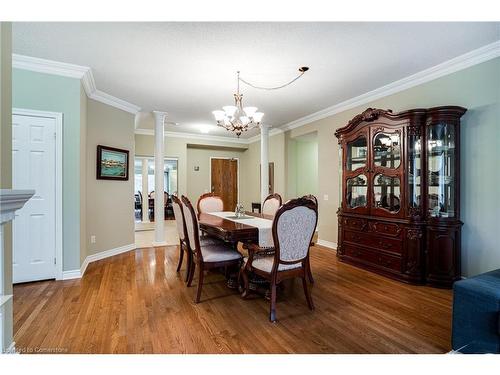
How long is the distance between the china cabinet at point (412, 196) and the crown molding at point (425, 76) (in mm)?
573

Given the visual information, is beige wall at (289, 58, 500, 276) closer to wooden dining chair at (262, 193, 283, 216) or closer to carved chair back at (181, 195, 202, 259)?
wooden dining chair at (262, 193, 283, 216)

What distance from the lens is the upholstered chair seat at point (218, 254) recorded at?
2686mm

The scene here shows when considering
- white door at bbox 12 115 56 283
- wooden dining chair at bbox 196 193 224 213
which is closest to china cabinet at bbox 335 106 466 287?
wooden dining chair at bbox 196 193 224 213

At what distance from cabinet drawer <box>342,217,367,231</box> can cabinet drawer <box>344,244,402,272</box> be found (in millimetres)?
289

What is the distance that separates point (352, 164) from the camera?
13.1ft

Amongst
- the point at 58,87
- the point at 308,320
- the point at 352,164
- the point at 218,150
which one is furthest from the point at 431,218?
the point at 218,150

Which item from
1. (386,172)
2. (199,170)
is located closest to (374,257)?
(386,172)

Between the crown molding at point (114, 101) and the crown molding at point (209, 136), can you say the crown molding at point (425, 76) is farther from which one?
the crown molding at point (114, 101)

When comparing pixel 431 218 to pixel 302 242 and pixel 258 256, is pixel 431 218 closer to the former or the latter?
pixel 302 242

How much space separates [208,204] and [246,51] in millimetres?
2566

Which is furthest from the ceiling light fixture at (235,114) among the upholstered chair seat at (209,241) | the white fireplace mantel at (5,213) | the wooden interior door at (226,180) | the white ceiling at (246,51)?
the wooden interior door at (226,180)

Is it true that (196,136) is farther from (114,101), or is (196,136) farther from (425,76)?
(425,76)

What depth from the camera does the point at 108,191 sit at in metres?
4.34

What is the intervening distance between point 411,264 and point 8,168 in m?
3.90
